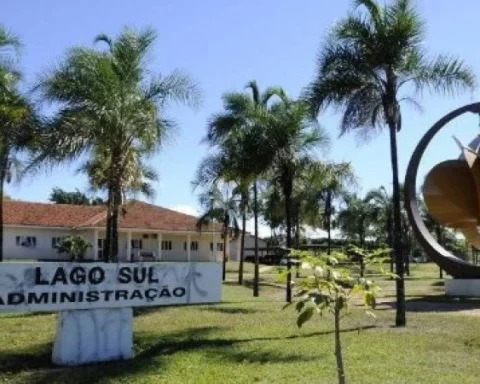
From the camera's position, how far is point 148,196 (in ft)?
92.9

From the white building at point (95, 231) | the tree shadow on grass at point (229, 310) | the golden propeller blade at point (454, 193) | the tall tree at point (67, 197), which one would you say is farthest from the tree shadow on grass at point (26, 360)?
the tall tree at point (67, 197)

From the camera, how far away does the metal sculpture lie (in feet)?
82.4

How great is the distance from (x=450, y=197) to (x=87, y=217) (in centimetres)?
2976

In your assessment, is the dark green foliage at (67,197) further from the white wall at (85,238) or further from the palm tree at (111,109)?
the palm tree at (111,109)

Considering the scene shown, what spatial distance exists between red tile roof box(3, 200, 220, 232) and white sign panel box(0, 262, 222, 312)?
114 feet

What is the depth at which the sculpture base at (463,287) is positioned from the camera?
26.8m

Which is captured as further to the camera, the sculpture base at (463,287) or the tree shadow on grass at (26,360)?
the sculpture base at (463,287)

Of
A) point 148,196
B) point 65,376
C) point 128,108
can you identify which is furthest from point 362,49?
point 148,196

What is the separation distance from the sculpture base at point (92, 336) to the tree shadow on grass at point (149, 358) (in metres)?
0.23

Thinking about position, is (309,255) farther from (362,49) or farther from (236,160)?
(236,160)

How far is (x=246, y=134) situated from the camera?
22328 mm

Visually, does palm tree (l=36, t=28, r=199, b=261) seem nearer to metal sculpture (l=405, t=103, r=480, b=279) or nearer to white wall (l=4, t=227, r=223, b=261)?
metal sculpture (l=405, t=103, r=480, b=279)

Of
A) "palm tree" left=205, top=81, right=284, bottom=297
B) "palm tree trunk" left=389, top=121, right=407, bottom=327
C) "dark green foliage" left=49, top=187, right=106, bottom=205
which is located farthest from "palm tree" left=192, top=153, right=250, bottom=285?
"dark green foliage" left=49, top=187, right=106, bottom=205

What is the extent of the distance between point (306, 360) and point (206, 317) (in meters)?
6.36
